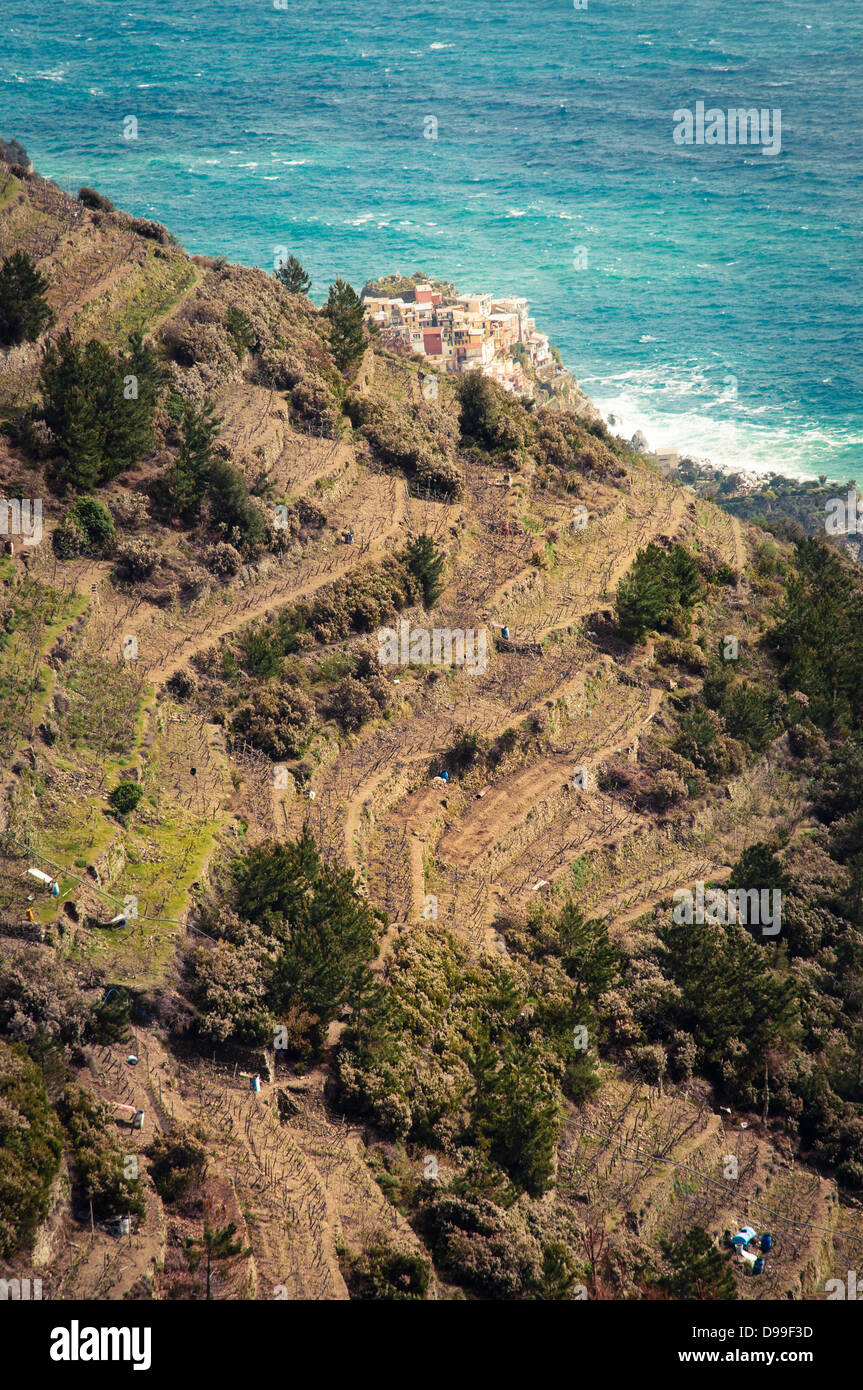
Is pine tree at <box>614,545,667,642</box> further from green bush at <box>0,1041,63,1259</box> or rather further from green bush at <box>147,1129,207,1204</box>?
green bush at <box>0,1041,63,1259</box>

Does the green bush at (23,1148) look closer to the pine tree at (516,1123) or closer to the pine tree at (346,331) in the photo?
the pine tree at (516,1123)

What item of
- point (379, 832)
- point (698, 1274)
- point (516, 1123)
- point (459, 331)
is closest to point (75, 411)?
point (379, 832)

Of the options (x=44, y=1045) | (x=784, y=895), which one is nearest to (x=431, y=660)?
(x=784, y=895)

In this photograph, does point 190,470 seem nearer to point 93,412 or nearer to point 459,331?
point 93,412

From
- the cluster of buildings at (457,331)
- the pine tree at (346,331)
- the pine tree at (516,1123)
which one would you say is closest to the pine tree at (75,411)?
the pine tree at (346,331)

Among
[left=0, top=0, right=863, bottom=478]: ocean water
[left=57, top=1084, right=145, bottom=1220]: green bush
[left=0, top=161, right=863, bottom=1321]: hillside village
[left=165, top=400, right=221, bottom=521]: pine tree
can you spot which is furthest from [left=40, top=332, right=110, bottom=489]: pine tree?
[left=0, top=0, right=863, bottom=478]: ocean water
